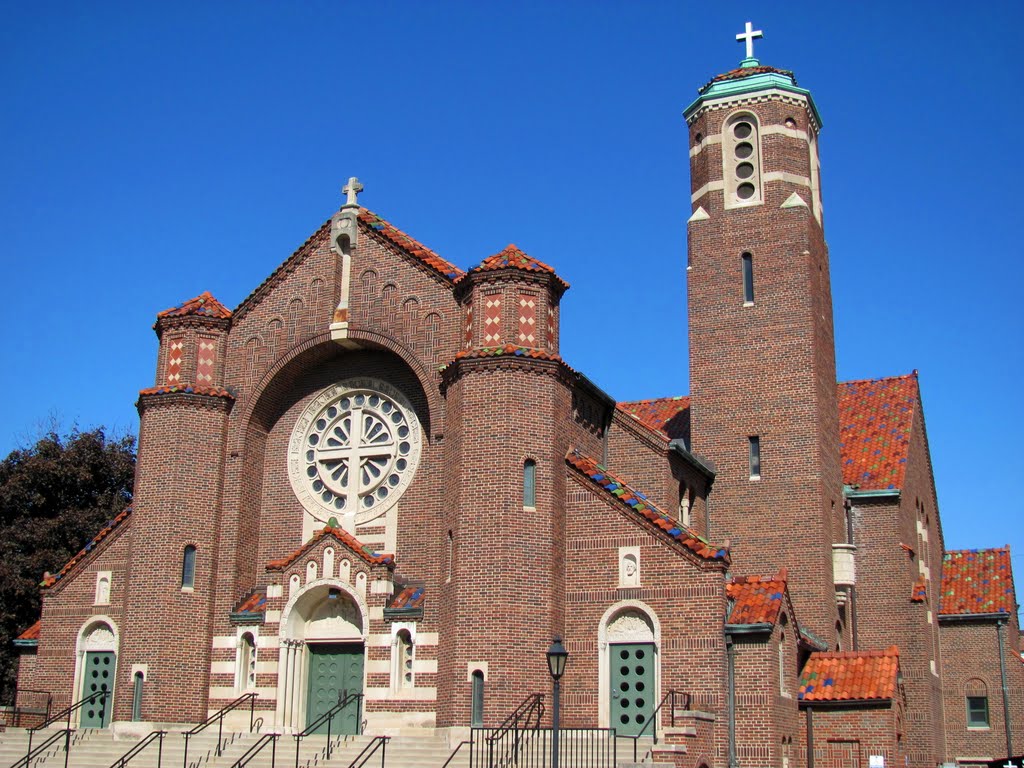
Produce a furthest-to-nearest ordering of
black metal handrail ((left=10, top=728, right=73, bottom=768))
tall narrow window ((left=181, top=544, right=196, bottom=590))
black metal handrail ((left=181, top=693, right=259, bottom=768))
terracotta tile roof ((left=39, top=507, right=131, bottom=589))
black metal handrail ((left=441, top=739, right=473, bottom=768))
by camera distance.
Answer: terracotta tile roof ((left=39, top=507, right=131, bottom=589))
tall narrow window ((left=181, top=544, right=196, bottom=590))
black metal handrail ((left=181, top=693, right=259, bottom=768))
black metal handrail ((left=10, top=728, right=73, bottom=768))
black metal handrail ((left=441, top=739, right=473, bottom=768))

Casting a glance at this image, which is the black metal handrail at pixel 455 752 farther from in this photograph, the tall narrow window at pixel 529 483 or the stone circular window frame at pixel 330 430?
the stone circular window frame at pixel 330 430

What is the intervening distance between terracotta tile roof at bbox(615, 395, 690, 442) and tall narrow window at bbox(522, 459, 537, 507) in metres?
11.2

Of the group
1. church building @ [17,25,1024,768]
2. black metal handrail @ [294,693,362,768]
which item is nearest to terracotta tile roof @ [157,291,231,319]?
church building @ [17,25,1024,768]

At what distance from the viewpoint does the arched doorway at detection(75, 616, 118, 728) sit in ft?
96.3

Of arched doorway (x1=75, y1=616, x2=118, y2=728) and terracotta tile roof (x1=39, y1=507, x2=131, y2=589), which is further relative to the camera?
terracotta tile roof (x1=39, y1=507, x2=131, y2=589)

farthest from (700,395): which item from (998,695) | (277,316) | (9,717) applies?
(9,717)

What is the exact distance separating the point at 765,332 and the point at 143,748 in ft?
58.0

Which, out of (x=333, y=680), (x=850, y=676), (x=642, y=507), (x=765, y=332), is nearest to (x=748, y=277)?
(x=765, y=332)

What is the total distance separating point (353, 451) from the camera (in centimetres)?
2970

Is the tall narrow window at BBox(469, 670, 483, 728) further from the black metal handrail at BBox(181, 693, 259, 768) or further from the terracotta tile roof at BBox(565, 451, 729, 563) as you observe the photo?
the black metal handrail at BBox(181, 693, 259, 768)

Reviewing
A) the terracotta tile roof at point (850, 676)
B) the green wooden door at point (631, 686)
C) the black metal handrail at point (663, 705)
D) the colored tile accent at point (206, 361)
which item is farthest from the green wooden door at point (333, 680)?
the terracotta tile roof at point (850, 676)

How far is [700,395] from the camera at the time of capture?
33250 millimetres

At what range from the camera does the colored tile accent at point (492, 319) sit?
26734 mm

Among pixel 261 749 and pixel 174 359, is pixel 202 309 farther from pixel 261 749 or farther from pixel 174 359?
pixel 261 749
